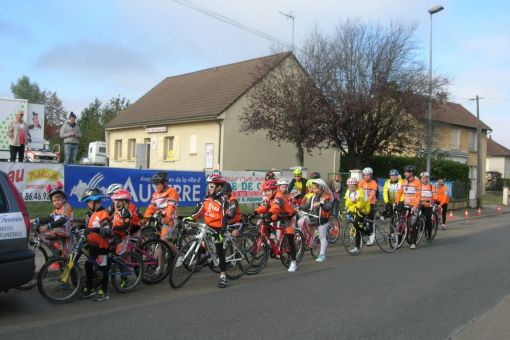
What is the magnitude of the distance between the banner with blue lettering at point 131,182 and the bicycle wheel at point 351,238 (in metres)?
4.76

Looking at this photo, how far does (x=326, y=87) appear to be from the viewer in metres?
22.6

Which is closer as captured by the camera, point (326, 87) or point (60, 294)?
point (60, 294)

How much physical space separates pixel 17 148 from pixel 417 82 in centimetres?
1678

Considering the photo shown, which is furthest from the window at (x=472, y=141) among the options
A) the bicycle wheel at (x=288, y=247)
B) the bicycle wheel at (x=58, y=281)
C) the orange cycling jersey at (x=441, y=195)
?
the bicycle wheel at (x=58, y=281)

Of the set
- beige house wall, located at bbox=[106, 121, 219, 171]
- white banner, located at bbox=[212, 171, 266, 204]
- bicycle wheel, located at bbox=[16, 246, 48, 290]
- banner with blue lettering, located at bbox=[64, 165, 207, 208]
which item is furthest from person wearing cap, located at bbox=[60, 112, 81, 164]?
beige house wall, located at bbox=[106, 121, 219, 171]

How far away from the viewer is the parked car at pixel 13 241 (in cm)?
580

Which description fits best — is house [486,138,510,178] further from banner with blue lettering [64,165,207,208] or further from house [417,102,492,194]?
banner with blue lettering [64,165,207,208]

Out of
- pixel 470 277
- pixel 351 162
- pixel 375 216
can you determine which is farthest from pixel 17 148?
pixel 351 162

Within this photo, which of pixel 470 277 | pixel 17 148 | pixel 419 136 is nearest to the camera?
pixel 470 277

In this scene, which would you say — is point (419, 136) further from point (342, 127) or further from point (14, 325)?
point (14, 325)

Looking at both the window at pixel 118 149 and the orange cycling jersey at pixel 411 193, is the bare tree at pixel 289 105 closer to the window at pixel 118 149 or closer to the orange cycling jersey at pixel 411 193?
the orange cycling jersey at pixel 411 193

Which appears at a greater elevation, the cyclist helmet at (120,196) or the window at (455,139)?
the window at (455,139)

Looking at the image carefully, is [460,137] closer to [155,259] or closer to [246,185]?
[246,185]

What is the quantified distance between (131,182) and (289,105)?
11027 mm
